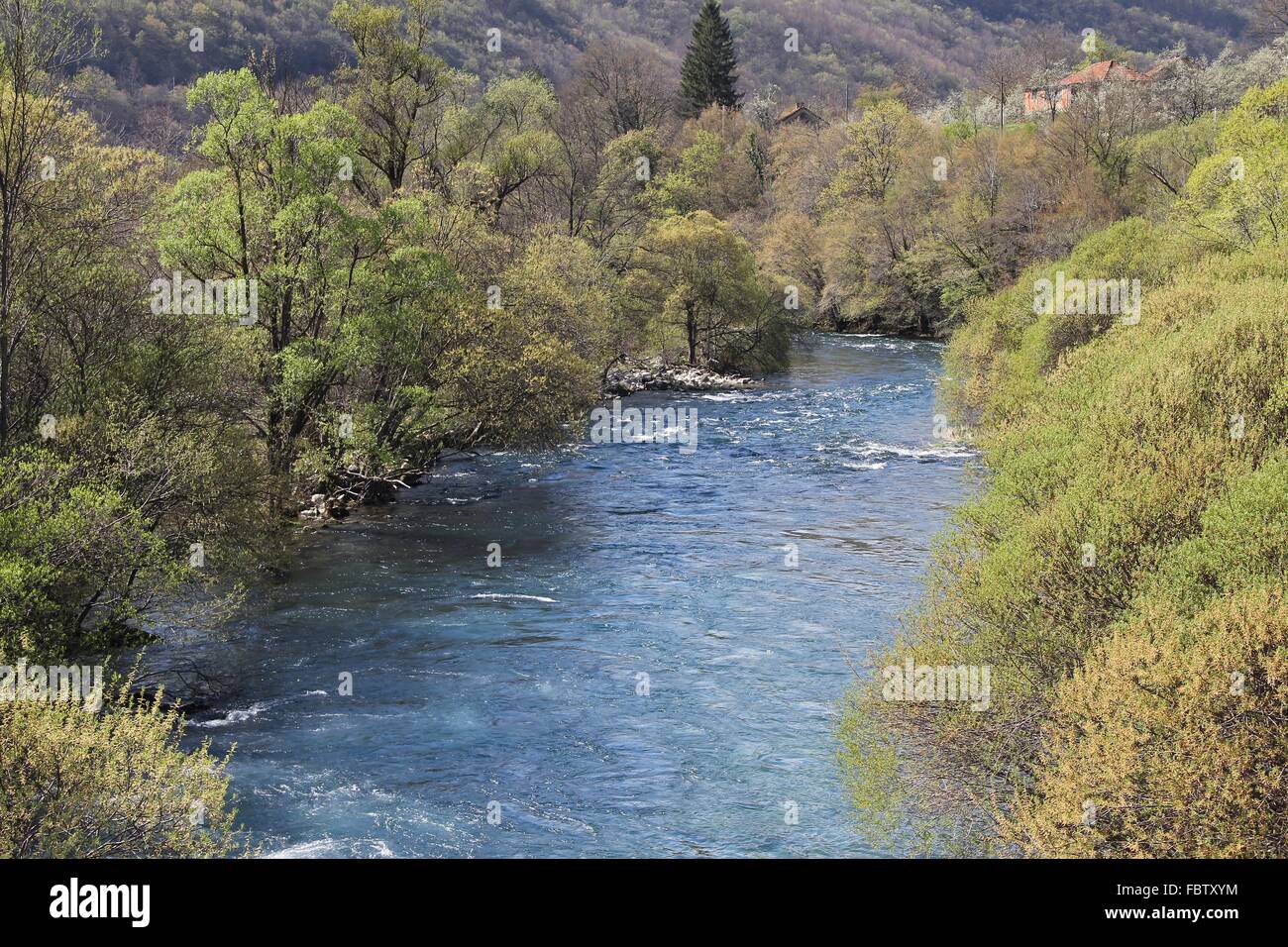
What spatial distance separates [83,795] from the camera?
13.3 metres

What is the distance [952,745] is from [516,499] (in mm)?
25147

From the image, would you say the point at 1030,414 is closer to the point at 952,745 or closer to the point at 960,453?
the point at 952,745

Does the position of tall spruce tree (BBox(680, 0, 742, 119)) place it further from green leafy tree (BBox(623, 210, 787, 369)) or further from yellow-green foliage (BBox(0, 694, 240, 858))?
yellow-green foliage (BBox(0, 694, 240, 858))

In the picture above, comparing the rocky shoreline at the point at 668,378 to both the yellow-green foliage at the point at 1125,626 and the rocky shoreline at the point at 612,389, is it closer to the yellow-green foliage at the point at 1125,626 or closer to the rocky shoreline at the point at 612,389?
the rocky shoreline at the point at 612,389

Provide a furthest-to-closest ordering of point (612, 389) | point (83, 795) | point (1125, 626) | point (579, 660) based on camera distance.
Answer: point (612, 389) → point (579, 660) → point (1125, 626) → point (83, 795)

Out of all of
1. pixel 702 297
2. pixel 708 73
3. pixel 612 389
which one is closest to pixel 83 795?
pixel 612 389

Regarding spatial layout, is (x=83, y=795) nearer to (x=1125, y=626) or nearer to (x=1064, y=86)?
(x=1125, y=626)

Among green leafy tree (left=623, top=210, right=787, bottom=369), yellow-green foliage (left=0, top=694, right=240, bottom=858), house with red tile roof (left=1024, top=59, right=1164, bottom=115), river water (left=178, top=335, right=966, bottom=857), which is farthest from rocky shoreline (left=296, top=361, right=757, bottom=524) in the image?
house with red tile roof (left=1024, top=59, right=1164, bottom=115)

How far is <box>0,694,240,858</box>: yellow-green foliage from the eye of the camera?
12.9 meters

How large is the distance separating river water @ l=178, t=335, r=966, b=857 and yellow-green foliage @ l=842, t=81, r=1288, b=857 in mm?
2539

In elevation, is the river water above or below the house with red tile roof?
below

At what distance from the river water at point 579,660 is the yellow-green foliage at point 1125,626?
2539mm

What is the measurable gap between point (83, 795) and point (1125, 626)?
1280 centimetres

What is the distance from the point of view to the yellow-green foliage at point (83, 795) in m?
12.9
